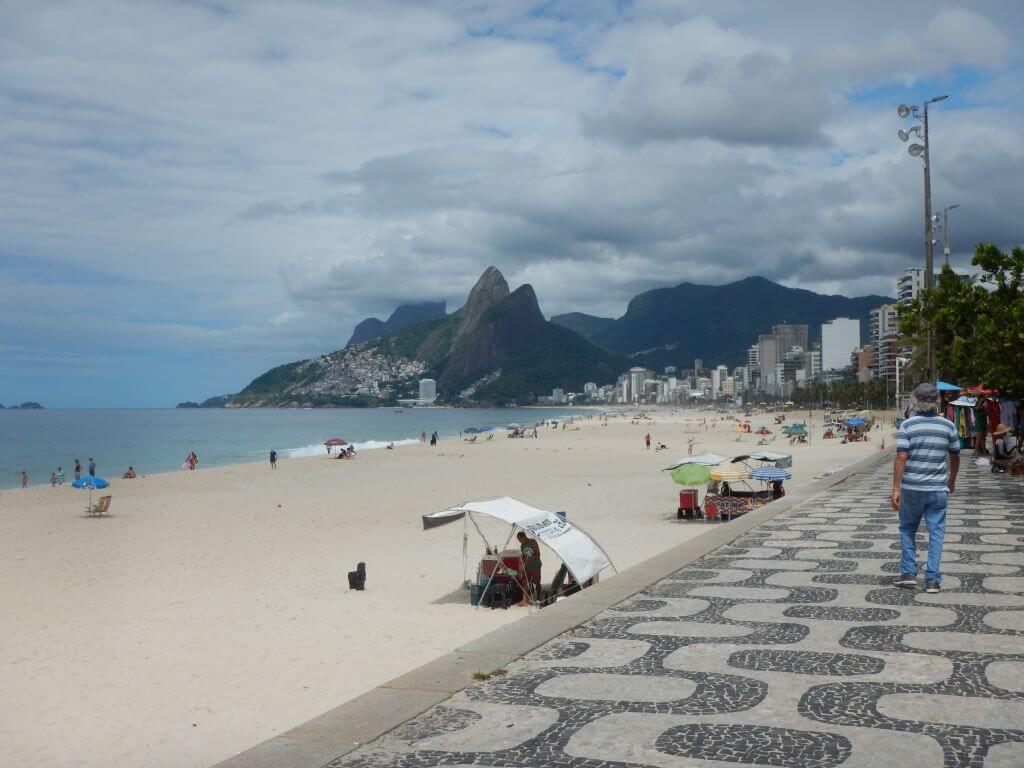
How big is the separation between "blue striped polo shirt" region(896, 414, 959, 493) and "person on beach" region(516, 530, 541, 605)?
4.84 meters

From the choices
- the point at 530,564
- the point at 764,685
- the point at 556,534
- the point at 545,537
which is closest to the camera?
the point at 764,685

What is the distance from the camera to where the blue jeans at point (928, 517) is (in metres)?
6.72

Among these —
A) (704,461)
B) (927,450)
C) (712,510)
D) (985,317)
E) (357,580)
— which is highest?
(985,317)

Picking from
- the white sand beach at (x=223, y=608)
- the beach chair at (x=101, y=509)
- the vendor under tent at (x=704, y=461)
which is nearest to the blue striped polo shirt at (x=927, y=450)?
the white sand beach at (x=223, y=608)

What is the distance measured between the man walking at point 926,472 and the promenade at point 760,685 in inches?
20.6

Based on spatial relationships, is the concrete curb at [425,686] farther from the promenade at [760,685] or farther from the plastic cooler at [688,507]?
the plastic cooler at [688,507]

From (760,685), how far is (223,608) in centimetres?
848

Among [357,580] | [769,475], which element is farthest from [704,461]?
[357,580]

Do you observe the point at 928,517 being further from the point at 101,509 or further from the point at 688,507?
the point at 101,509

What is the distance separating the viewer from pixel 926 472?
673 cm

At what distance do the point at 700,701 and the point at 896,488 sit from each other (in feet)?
10.6

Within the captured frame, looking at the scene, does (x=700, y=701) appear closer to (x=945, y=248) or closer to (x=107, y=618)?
(x=107, y=618)

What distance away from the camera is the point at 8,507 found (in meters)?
28.4

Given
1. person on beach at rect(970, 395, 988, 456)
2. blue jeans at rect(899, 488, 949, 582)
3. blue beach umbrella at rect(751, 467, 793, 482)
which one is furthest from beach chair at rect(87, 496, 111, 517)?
person on beach at rect(970, 395, 988, 456)
